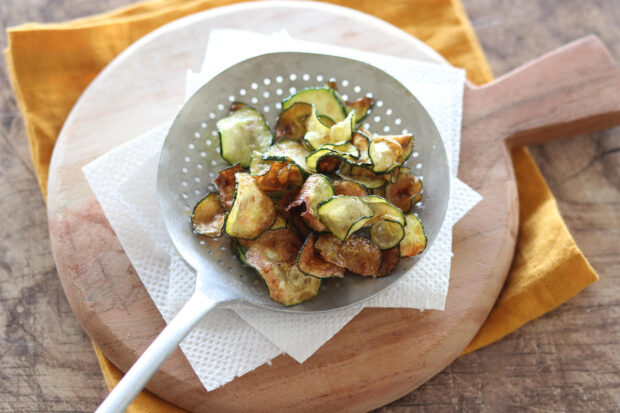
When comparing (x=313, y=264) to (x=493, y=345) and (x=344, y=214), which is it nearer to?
(x=344, y=214)

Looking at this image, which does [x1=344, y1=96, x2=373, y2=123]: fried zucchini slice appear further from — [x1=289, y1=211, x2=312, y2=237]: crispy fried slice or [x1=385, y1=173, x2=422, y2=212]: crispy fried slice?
[x1=289, y1=211, x2=312, y2=237]: crispy fried slice

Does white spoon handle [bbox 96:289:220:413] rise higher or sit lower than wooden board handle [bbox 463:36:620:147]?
higher

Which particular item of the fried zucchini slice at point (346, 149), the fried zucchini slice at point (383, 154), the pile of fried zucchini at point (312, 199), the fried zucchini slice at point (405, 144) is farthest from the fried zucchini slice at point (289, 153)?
the fried zucchini slice at point (405, 144)

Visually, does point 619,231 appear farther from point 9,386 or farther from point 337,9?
point 9,386

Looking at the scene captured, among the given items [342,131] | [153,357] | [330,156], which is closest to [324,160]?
[330,156]

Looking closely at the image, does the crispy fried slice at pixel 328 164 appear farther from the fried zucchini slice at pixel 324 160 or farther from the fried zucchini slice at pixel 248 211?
the fried zucchini slice at pixel 248 211

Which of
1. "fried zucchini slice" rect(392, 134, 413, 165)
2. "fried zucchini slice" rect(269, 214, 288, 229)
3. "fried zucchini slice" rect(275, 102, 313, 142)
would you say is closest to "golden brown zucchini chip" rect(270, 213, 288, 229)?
"fried zucchini slice" rect(269, 214, 288, 229)
